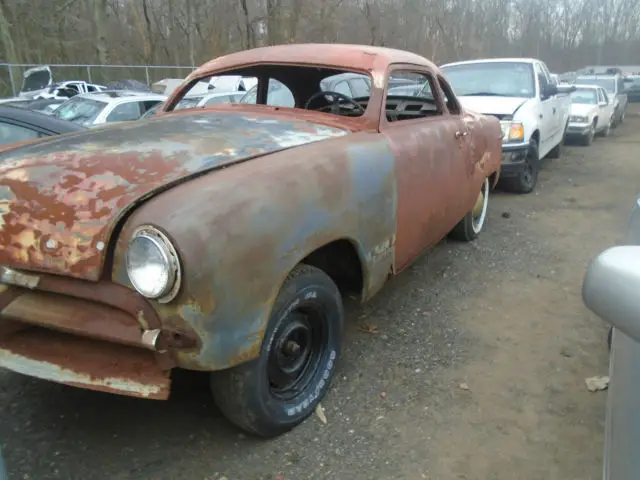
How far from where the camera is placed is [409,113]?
4.43 meters

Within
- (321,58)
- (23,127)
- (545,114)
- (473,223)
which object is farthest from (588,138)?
(23,127)

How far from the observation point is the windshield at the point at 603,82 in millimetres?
17500

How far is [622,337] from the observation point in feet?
6.09

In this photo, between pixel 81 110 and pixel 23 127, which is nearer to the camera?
pixel 23 127

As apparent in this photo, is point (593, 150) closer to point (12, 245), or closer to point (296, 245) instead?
point (296, 245)

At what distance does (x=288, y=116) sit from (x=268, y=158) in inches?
38.1

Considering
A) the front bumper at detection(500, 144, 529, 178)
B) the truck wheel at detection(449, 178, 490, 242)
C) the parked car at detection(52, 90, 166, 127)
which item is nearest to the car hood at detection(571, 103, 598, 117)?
the front bumper at detection(500, 144, 529, 178)

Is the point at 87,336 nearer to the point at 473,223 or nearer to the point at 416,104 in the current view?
the point at 416,104

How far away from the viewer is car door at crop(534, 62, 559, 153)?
26.5 ft

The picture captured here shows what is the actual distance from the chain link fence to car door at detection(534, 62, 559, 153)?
1876 centimetres

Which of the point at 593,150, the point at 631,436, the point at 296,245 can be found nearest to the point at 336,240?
the point at 296,245

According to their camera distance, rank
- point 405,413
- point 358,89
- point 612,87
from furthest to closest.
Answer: point 612,87 → point 358,89 → point 405,413

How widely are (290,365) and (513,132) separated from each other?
18.7 feet

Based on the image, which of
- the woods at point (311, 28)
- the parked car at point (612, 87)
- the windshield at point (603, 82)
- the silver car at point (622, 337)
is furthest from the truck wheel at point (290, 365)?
the woods at point (311, 28)
